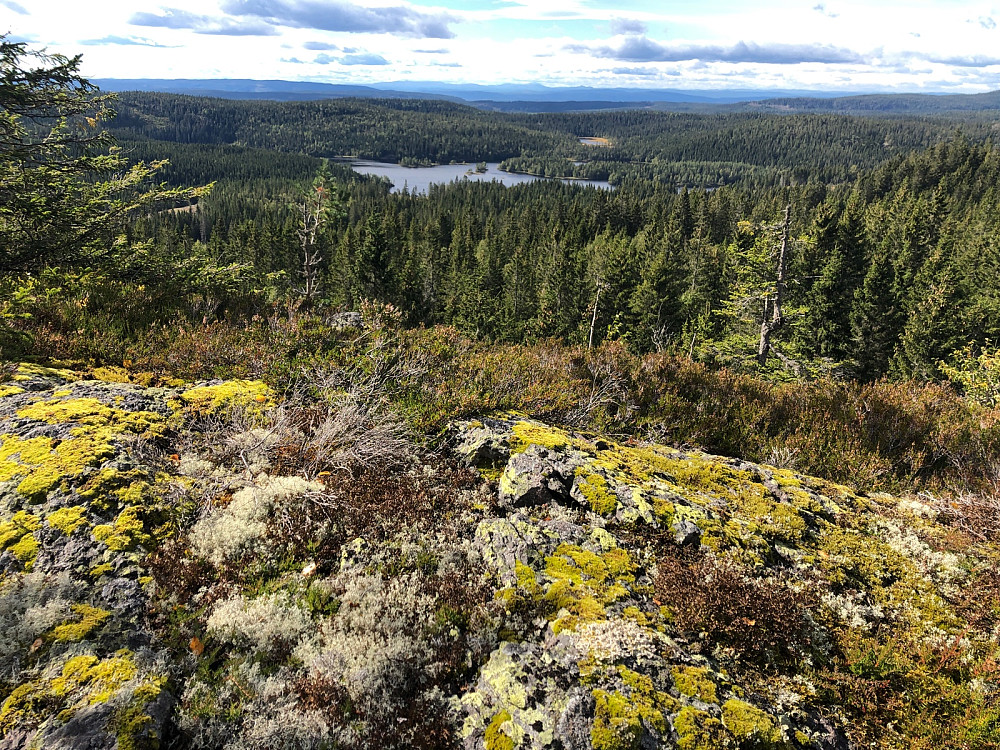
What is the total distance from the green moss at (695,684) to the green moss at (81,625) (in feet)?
10.9

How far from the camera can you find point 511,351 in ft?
28.4

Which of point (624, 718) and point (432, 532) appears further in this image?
point (432, 532)

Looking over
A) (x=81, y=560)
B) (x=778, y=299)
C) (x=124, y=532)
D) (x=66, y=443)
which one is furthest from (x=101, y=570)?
(x=778, y=299)

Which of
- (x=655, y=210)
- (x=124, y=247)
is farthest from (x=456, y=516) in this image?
(x=655, y=210)

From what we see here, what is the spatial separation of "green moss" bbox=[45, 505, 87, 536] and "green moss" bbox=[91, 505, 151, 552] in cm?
12

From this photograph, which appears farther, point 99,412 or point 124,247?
point 124,247

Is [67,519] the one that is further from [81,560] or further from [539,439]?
[539,439]

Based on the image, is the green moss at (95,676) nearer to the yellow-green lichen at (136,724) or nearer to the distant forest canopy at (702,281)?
the yellow-green lichen at (136,724)

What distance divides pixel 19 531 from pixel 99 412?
64.0 inches

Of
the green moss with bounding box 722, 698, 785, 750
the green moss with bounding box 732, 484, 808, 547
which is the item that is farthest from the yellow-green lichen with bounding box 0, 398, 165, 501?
the green moss with bounding box 732, 484, 808, 547

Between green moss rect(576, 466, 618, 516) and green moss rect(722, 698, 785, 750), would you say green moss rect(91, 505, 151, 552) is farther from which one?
green moss rect(722, 698, 785, 750)

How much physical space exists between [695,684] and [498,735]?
117 centimetres

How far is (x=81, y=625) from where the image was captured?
280 centimetres

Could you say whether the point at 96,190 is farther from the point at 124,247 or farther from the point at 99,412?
the point at 99,412
